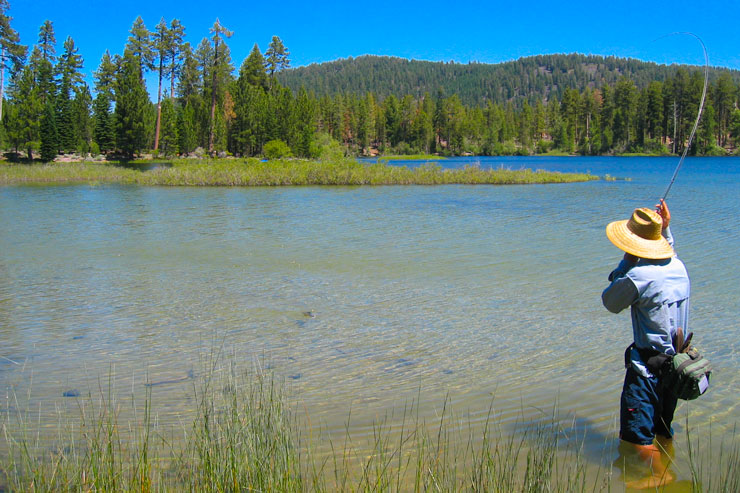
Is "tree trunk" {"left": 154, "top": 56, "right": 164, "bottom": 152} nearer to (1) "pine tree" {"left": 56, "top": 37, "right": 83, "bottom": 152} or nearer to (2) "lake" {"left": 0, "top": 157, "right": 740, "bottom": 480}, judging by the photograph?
(1) "pine tree" {"left": 56, "top": 37, "right": 83, "bottom": 152}

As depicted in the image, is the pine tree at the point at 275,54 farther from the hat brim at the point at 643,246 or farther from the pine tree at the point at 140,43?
the hat brim at the point at 643,246

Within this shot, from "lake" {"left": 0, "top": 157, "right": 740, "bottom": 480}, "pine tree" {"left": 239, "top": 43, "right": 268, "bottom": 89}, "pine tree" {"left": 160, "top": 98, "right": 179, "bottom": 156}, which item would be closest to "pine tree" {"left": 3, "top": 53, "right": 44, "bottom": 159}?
"pine tree" {"left": 160, "top": 98, "right": 179, "bottom": 156}

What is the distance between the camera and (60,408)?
4555 mm

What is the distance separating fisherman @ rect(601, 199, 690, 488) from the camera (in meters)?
3.59

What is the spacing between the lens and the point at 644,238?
12.1 feet

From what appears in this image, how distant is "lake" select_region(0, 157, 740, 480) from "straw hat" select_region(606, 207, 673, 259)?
1.34 m

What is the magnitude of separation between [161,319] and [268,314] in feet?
4.21

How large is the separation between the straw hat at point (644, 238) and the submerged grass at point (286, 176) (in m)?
30.6

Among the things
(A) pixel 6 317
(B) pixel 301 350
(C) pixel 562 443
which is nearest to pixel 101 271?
(A) pixel 6 317

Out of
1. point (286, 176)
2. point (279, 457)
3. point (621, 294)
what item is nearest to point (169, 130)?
point (286, 176)

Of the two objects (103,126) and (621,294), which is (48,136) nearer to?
(103,126)

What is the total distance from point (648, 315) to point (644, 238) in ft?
1.53

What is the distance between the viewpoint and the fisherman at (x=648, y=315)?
359cm

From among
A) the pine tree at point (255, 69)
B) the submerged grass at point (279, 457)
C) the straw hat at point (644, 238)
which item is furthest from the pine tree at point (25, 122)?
the straw hat at point (644, 238)
